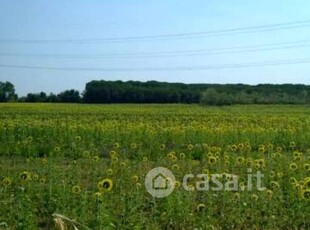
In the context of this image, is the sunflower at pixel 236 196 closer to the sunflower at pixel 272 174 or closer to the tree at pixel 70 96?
the sunflower at pixel 272 174

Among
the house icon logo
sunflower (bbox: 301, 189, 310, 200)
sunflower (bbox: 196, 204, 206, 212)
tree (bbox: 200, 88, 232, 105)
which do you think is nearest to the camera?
sunflower (bbox: 301, 189, 310, 200)

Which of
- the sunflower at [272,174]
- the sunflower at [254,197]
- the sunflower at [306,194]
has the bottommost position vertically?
the sunflower at [254,197]

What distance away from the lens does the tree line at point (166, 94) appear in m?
60.7

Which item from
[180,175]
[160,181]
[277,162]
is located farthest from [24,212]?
[277,162]

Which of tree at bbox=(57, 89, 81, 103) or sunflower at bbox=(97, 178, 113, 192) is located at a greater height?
tree at bbox=(57, 89, 81, 103)

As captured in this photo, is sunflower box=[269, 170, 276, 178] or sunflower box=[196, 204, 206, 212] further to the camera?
sunflower box=[269, 170, 276, 178]

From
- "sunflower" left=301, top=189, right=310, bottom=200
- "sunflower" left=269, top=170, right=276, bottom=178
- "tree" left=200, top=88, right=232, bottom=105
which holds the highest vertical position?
"tree" left=200, top=88, right=232, bottom=105

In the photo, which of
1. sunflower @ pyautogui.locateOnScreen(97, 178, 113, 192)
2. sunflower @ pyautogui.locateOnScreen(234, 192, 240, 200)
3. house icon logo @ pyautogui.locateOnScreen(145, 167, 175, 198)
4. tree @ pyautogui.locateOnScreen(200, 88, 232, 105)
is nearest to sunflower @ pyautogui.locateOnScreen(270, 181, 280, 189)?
sunflower @ pyautogui.locateOnScreen(234, 192, 240, 200)

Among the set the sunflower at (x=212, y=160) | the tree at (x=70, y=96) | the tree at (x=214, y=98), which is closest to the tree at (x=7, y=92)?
the tree at (x=70, y=96)

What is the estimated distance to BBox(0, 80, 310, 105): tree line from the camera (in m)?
60.7

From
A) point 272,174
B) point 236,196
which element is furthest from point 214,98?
point 236,196

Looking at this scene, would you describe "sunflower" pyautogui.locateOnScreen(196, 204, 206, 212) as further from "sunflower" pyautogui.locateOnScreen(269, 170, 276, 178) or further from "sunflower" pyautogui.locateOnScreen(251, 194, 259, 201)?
"sunflower" pyautogui.locateOnScreen(269, 170, 276, 178)

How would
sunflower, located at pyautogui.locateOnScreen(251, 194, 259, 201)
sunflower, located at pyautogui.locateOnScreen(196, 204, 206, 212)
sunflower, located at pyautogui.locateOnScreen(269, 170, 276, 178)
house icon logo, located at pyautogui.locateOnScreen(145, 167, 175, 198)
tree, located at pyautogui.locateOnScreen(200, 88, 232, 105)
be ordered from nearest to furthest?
1. sunflower, located at pyautogui.locateOnScreen(196, 204, 206, 212)
2. sunflower, located at pyautogui.locateOnScreen(251, 194, 259, 201)
3. house icon logo, located at pyautogui.locateOnScreen(145, 167, 175, 198)
4. sunflower, located at pyautogui.locateOnScreen(269, 170, 276, 178)
5. tree, located at pyautogui.locateOnScreen(200, 88, 232, 105)

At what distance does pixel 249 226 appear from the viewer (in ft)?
17.7
